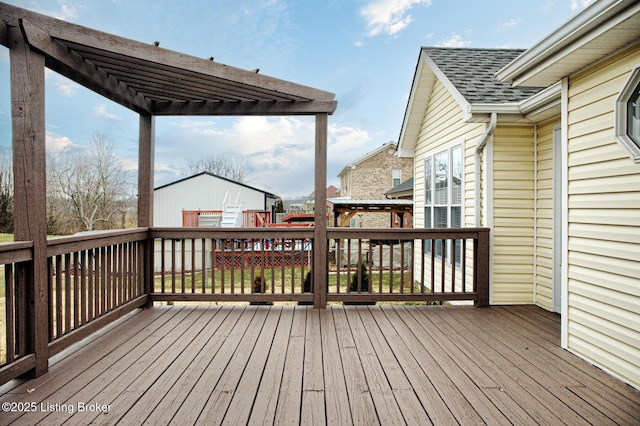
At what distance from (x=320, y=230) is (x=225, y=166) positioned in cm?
1773

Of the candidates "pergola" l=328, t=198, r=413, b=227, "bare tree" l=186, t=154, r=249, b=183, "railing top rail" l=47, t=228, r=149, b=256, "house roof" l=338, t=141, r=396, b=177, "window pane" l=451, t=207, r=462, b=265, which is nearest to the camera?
"railing top rail" l=47, t=228, r=149, b=256

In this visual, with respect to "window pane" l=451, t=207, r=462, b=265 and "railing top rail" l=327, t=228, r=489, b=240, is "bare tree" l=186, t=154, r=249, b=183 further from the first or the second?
"railing top rail" l=327, t=228, r=489, b=240

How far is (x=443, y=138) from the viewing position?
18.6ft

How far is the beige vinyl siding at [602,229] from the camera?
2.22 meters

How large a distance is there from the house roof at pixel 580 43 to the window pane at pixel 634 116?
0.34 metres

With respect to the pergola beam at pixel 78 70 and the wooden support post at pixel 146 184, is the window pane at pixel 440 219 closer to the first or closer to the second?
the wooden support post at pixel 146 184

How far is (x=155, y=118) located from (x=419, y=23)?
10.2 metres

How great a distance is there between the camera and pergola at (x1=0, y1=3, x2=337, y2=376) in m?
A: 2.22

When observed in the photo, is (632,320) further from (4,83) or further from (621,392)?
(4,83)

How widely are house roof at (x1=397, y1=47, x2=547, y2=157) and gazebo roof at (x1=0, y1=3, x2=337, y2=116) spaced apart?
1814 mm

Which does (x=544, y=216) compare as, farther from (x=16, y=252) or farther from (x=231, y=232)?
(x=16, y=252)

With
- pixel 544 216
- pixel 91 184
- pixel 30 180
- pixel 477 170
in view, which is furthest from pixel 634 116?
pixel 91 184

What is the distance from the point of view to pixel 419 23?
11.2 metres

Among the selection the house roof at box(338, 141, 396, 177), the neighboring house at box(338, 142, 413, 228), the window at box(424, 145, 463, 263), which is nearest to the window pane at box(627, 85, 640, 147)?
the window at box(424, 145, 463, 263)
